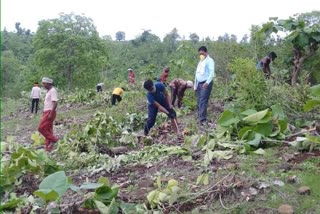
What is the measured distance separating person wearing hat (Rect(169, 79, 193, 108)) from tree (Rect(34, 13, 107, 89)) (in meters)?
17.6

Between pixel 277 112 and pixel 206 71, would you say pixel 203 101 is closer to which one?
pixel 206 71

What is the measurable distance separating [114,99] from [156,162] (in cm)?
845

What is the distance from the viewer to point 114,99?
13.5m

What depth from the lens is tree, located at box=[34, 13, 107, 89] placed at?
26.7m

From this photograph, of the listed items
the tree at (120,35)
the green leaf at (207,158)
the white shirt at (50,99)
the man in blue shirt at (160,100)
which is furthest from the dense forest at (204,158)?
the tree at (120,35)

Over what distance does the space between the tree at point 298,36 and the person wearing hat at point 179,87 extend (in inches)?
76.0

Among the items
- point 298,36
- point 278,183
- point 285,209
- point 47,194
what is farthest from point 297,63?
point 47,194

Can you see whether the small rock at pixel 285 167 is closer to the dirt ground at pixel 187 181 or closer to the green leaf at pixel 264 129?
the dirt ground at pixel 187 181

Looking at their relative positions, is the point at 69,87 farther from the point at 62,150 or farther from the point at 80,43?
the point at 62,150

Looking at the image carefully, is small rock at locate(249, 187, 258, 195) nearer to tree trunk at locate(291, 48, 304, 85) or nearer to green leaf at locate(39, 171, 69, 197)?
green leaf at locate(39, 171, 69, 197)

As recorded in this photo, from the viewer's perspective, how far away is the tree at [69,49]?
87.6 feet

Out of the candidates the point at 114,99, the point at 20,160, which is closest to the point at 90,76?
the point at 114,99

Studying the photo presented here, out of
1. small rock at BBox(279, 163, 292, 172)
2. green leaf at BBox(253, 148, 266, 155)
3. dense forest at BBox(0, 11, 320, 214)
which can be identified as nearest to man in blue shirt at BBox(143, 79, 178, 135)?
dense forest at BBox(0, 11, 320, 214)

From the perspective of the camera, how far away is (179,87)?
9742 millimetres
